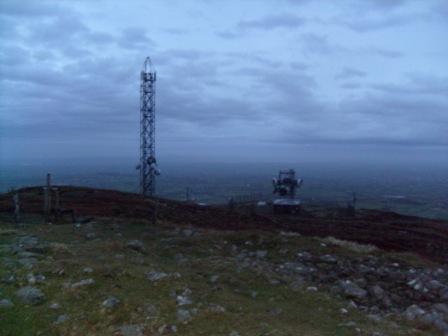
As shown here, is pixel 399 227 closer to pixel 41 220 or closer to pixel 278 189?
pixel 278 189

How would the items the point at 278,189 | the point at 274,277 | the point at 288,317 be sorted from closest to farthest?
the point at 288,317
the point at 274,277
the point at 278,189

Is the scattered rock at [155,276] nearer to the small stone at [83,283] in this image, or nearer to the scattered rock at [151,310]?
the small stone at [83,283]

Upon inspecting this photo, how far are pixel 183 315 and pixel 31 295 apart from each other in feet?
11.0

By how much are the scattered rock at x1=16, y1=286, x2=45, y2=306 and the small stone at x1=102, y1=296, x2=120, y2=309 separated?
1.44 metres

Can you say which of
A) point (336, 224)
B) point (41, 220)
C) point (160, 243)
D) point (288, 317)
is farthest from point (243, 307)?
point (336, 224)

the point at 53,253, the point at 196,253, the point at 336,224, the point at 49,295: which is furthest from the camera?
the point at 336,224

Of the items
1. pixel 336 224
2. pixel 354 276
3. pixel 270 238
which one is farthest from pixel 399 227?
pixel 354 276

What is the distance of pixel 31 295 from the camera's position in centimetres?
1089

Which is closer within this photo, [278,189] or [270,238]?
[270,238]

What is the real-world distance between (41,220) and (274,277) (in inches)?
532

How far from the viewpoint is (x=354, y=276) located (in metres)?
14.3

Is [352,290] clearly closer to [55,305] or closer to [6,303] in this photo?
[55,305]

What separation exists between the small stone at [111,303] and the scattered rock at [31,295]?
1.44 m

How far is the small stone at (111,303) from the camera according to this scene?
33.5 feet
